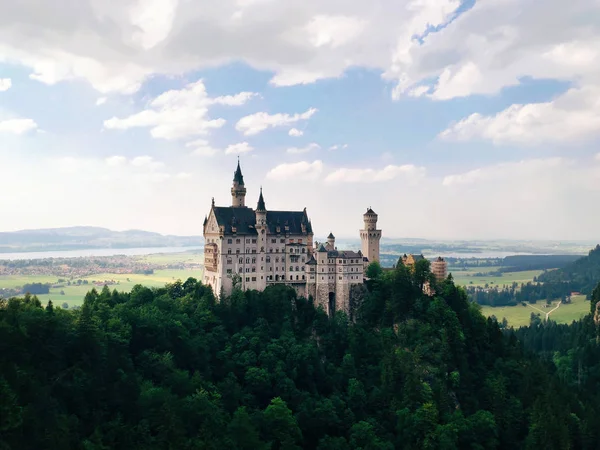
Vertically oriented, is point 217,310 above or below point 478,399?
above

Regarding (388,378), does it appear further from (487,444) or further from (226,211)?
(226,211)

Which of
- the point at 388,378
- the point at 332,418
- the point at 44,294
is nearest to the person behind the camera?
the point at 332,418

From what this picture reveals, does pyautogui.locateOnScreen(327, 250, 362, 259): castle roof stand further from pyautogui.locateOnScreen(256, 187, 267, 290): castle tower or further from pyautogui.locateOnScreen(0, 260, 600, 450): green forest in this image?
pyautogui.locateOnScreen(256, 187, 267, 290): castle tower

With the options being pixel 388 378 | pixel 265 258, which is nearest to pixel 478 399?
pixel 388 378

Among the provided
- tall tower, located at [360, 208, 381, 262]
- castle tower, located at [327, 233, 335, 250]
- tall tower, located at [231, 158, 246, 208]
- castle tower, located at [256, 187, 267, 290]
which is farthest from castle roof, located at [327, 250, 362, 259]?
tall tower, located at [231, 158, 246, 208]

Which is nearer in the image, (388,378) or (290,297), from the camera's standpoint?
(388,378)

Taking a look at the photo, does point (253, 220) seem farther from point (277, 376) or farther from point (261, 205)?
point (277, 376)

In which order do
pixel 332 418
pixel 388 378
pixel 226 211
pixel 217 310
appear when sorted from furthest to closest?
pixel 226 211 → pixel 217 310 → pixel 388 378 → pixel 332 418

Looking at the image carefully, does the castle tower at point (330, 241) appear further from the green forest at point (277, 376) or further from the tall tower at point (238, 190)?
the tall tower at point (238, 190)
